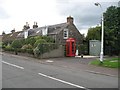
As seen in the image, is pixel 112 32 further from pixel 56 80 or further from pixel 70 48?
pixel 56 80

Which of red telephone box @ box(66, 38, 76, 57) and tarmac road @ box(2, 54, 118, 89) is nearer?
tarmac road @ box(2, 54, 118, 89)

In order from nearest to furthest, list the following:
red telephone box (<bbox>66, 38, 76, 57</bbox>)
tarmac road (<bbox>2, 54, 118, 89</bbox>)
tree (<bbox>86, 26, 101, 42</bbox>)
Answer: tarmac road (<bbox>2, 54, 118, 89</bbox>) → red telephone box (<bbox>66, 38, 76, 57</bbox>) → tree (<bbox>86, 26, 101, 42</bbox>)

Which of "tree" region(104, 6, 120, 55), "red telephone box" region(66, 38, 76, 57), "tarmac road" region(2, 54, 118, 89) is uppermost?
"tree" region(104, 6, 120, 55)

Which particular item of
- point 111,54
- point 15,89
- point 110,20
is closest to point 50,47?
point 111,54

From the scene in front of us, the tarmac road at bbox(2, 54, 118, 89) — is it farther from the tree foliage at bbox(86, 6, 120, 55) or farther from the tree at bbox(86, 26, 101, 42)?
the tree at bbox(86, 26, 101, 42)

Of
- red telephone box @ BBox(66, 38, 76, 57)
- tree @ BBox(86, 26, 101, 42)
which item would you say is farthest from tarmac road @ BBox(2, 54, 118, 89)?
tree @ BBox(86, 26, 101, 42)

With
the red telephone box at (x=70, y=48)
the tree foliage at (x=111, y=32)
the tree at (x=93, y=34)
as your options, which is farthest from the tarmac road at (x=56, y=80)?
the tree at (x=93, y=34)

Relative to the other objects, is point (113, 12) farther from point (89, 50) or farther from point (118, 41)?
point (89, 50)

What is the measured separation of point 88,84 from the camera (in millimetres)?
11844

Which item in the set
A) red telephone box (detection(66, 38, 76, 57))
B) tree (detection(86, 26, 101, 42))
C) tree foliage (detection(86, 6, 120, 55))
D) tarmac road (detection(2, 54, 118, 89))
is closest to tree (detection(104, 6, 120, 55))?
tree foliage (detection(86, 6, 120, 55))

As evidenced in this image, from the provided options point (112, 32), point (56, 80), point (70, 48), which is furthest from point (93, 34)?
point (56, 80)

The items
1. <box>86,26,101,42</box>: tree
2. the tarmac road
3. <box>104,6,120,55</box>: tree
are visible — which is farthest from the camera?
<box>86,26,101,42</box>: tree

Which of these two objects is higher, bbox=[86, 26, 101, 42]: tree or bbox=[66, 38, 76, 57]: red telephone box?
bbox=[86, 26, 101, 42]: tree

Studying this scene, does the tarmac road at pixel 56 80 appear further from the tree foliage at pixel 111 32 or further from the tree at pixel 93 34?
the tree at pixel 93 34
